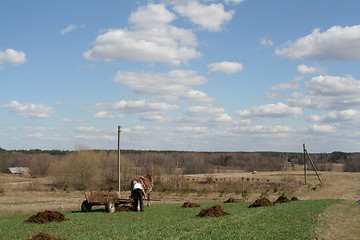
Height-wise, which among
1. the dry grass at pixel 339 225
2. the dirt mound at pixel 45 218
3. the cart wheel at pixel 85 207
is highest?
the dirt mound at pixel 45 218

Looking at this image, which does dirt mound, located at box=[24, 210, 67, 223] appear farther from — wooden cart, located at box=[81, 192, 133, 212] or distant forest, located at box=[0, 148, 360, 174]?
distant forest, located at box=[0, 148, 360, 174]

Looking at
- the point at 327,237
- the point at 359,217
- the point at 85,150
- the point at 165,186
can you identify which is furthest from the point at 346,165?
the point at 327,237

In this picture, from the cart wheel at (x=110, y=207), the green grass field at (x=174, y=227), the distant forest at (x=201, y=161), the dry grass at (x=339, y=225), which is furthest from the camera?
the distant forest at (x=201, y=161)

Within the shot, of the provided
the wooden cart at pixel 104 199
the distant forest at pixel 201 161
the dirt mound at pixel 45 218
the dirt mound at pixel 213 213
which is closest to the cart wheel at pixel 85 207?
the wooden cart at pixel 104 199

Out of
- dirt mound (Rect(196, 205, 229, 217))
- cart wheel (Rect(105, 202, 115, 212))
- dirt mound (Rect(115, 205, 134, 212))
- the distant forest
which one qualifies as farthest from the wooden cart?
the distant forest

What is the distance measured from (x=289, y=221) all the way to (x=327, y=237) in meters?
3.12

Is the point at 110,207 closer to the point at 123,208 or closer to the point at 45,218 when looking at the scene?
the point at 123,208

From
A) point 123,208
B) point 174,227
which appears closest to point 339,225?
point 174,227

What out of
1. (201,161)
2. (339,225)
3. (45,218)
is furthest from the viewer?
(201,161)

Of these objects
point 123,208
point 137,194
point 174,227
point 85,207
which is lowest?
point 123,208

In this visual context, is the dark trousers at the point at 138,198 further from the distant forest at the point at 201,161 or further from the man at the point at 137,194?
the distant forest at the point at 201,161

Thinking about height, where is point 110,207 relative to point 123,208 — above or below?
above

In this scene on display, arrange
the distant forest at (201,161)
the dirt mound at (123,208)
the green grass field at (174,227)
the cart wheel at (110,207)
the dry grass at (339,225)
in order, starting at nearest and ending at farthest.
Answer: the green grass field at (174,227) → the dry grass at (339,225) → the cart wheel at (110,207) → the dirt mound at (123,208) → the distant forest at (201,161)

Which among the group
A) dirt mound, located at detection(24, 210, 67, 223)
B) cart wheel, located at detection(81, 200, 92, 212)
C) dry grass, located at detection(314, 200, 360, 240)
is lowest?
dry grass, located at detection(314, 200, 360, 240)
